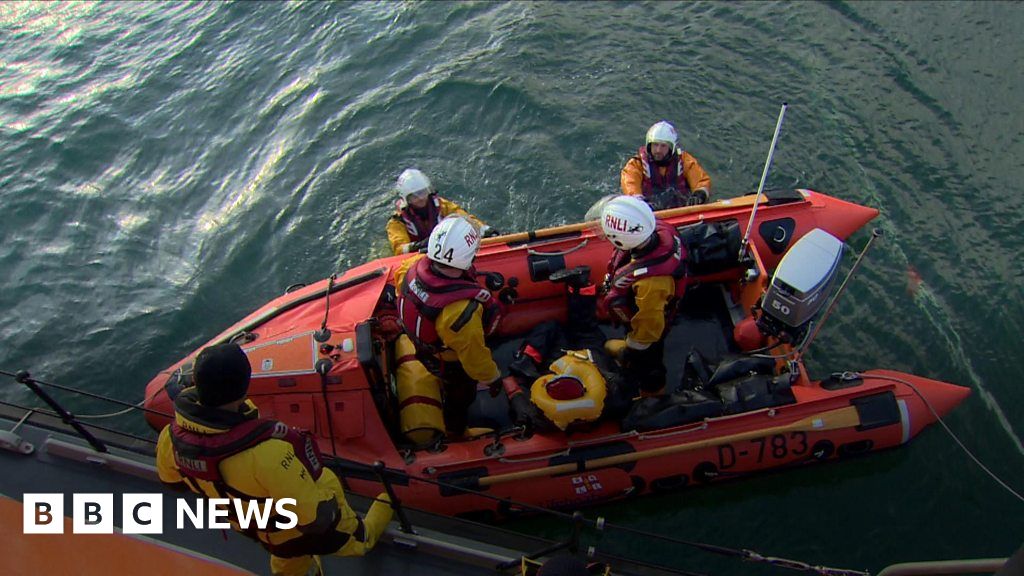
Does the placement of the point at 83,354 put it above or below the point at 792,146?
below

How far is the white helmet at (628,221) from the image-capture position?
12.1ft

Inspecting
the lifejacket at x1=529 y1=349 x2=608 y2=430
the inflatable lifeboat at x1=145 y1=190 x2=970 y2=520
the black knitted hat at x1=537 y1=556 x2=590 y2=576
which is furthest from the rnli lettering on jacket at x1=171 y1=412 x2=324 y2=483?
the lifejacket at x1=529 y1=349 x2=608 y2=430

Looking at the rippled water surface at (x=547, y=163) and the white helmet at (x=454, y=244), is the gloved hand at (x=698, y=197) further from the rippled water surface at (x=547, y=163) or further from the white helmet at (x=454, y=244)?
the white helmet at (x=454, y=244)

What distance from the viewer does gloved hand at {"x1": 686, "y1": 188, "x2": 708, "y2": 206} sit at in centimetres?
545

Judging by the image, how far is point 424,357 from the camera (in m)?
3.94

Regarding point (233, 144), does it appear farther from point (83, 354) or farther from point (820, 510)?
point (820, 510)

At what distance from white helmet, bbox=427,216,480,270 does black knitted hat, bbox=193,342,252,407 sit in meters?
1.36

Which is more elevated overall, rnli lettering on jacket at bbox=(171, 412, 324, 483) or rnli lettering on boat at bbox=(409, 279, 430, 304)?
rnli lettering on boat at bbox=(409, 279, 430, 304)

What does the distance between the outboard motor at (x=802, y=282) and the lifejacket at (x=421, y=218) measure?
8.08 feet

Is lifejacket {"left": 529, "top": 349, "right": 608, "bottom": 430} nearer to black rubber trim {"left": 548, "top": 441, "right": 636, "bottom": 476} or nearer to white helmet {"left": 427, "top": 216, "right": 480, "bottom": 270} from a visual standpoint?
black rubber trim {"left": 548, "top": 441, "right": 636, "bottom": 476}

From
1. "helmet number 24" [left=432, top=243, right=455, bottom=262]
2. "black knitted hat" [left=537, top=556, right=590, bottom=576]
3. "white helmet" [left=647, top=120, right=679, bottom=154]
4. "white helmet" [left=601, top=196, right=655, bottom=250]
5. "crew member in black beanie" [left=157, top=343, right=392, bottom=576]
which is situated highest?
"white helmet" [left=647, top=120, right=679, bottom=154]

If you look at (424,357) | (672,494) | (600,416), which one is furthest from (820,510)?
(424,357)

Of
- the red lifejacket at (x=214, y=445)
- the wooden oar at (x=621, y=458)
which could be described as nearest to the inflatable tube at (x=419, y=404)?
the wooden oar at (x=621, y=458)

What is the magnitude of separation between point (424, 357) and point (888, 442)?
286 centimetres
